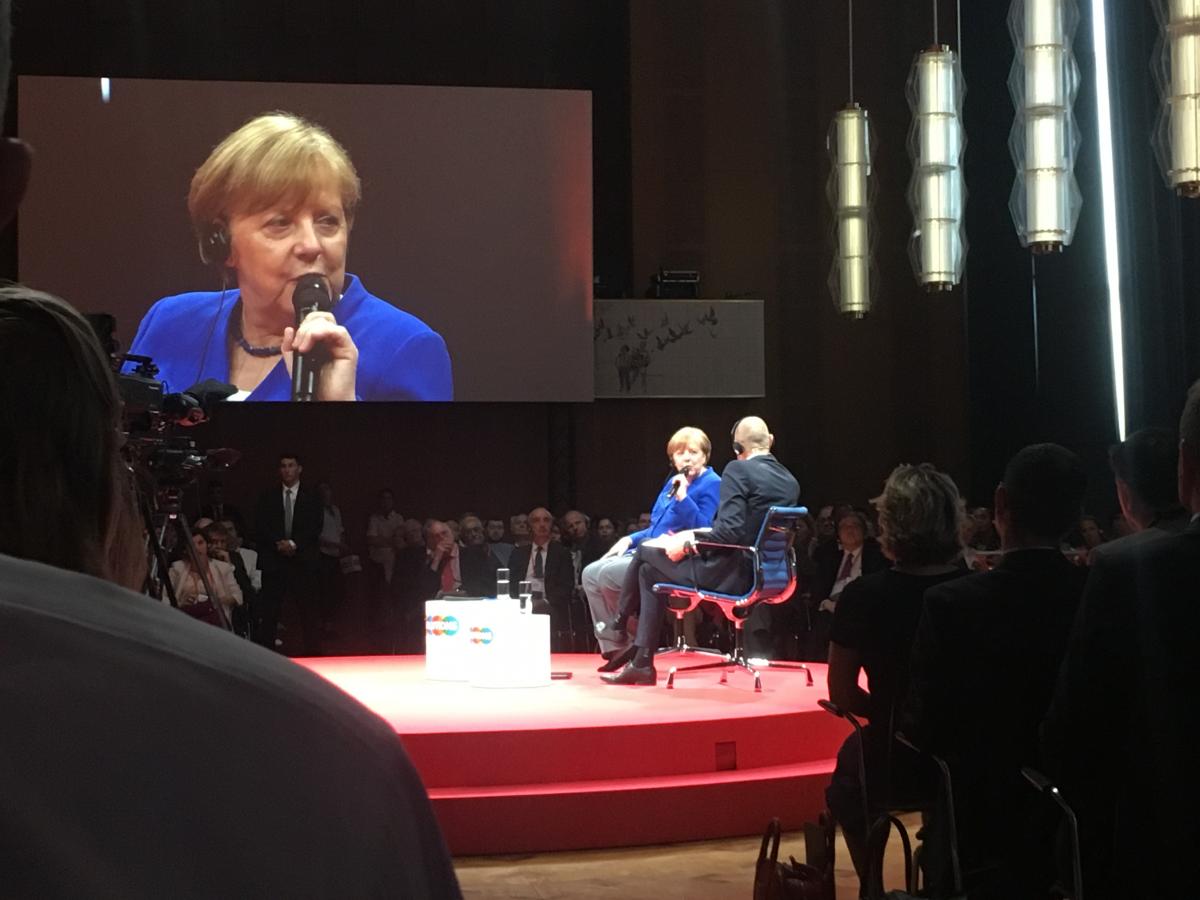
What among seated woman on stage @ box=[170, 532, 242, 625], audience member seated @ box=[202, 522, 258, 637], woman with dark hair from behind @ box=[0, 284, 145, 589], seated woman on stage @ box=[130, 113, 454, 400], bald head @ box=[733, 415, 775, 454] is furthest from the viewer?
seated woman on stage @ box=[130, 113, 454, 400]

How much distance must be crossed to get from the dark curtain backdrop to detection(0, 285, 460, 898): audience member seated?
1132 centimetres

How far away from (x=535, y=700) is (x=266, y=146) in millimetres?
5987

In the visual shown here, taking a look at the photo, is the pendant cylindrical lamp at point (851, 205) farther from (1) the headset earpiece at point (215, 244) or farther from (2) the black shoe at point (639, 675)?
(1) the headset earpiece at point (215, 244)

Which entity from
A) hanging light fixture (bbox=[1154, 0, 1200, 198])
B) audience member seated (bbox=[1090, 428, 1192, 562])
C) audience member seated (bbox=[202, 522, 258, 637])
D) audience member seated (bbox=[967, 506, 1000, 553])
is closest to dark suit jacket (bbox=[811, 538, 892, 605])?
audience member seated (bbox=[967, 506, 1000, 553])

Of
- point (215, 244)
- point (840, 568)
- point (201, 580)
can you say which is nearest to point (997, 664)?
point (201, 580)

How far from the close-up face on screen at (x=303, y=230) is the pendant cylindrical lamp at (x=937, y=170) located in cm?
466

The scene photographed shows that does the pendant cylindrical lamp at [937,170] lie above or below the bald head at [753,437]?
above

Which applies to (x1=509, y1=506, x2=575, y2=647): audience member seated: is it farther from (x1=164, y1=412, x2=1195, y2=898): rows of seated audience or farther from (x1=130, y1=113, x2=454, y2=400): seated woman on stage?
(x1=164, y1=412, x2=1195, y2=898): rows of seated audience

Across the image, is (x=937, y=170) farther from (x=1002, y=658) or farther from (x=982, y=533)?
(x=1002, y=658)

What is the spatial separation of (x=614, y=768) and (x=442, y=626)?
163 centimetres

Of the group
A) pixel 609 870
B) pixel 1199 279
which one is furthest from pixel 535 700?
pixel 1199 279

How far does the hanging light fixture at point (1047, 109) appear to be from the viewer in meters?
5.18

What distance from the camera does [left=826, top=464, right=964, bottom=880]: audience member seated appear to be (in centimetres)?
314

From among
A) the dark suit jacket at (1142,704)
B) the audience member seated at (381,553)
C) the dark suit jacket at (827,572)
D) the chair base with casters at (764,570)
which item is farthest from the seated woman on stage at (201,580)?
the dark suit jacket at (1142,704)
